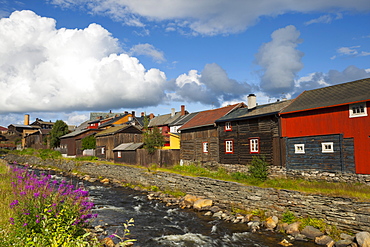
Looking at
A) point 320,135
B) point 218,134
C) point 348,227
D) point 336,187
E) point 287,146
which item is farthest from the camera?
point 218,134

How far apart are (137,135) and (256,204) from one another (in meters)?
27.1

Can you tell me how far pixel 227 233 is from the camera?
14.0 meters

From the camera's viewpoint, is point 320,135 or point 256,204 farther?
point 320,135

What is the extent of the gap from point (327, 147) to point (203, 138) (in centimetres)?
1287

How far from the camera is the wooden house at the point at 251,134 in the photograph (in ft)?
68.7

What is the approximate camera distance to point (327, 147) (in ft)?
→ 59.2

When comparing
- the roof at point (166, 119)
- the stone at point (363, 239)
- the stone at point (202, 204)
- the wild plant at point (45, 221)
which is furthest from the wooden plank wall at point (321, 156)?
the roof at point (166, 119)

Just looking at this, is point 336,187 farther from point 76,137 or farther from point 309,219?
point 76,137

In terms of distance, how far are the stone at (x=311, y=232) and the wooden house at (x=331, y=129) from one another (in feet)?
19.4

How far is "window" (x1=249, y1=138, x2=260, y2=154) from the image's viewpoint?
73.3 ft

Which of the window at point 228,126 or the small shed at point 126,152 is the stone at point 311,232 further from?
the small shed at point 126,152

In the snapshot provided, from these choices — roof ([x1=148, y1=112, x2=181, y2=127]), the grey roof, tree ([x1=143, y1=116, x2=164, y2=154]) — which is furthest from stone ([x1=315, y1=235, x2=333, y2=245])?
roof ([x1=148, y1=112, x2=181, y2=127])

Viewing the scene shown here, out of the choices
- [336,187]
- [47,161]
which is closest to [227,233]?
[336,187]

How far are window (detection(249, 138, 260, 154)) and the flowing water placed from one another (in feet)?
26.0
